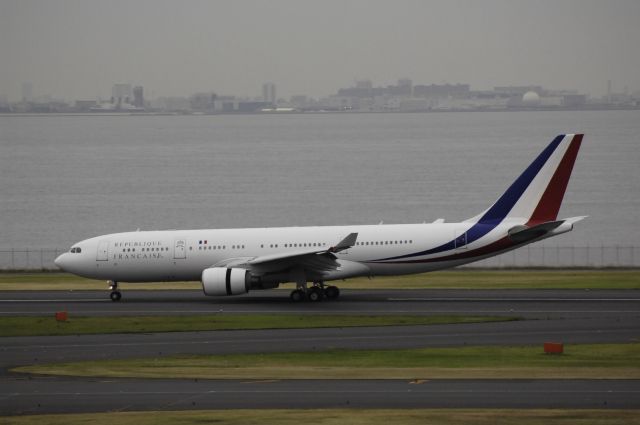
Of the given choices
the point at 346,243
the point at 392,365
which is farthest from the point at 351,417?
the point at 346,243

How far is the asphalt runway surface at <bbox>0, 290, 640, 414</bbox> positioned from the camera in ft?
90.7

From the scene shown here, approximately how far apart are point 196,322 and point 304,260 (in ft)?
23.2

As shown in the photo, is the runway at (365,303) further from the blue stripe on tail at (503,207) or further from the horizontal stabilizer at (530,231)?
the horizontal stabilizer at (530,231)

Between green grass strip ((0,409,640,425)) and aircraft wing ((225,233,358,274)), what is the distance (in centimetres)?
2133

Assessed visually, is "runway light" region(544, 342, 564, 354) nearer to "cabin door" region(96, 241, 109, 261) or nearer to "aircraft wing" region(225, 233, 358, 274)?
"aircraft wing" region(225, 233, 358, 274)

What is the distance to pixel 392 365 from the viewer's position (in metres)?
33.1

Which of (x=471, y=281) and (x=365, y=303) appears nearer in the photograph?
(x=365, y=303)

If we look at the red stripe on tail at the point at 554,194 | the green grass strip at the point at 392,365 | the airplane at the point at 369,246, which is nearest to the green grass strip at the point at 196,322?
the airplane at the point at 369,246

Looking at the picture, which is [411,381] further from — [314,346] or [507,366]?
[314,346]

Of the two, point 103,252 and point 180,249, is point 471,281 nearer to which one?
point 180,249

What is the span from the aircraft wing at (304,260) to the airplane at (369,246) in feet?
0.14

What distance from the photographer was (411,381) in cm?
3011

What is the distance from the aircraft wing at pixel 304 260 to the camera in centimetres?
4769

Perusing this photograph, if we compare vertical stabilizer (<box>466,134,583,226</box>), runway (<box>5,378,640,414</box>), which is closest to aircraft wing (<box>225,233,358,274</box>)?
vertical stabilizer (<box>466,134,583,226</box>)
